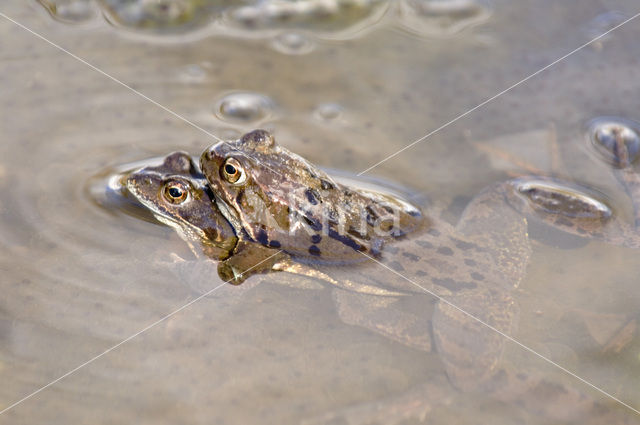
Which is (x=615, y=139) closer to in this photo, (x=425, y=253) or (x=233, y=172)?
(x=425, y=253)

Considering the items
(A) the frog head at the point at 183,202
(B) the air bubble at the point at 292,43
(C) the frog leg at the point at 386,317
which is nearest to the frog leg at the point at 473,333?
(C) the frog leg at the point at 386,317

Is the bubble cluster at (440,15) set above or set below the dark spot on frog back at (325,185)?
above

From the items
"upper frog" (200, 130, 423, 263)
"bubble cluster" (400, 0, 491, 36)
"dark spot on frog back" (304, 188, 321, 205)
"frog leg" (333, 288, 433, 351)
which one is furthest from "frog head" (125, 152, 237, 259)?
"bubble cluster" (400, 0, 491, 36)

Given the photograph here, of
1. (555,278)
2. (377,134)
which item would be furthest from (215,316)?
(555,278)

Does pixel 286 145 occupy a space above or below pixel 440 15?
below

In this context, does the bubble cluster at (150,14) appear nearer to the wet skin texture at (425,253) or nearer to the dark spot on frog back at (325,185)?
the wet skin texture at (425,253)

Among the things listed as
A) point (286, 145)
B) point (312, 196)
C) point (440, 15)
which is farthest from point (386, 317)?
point (440, 15)
